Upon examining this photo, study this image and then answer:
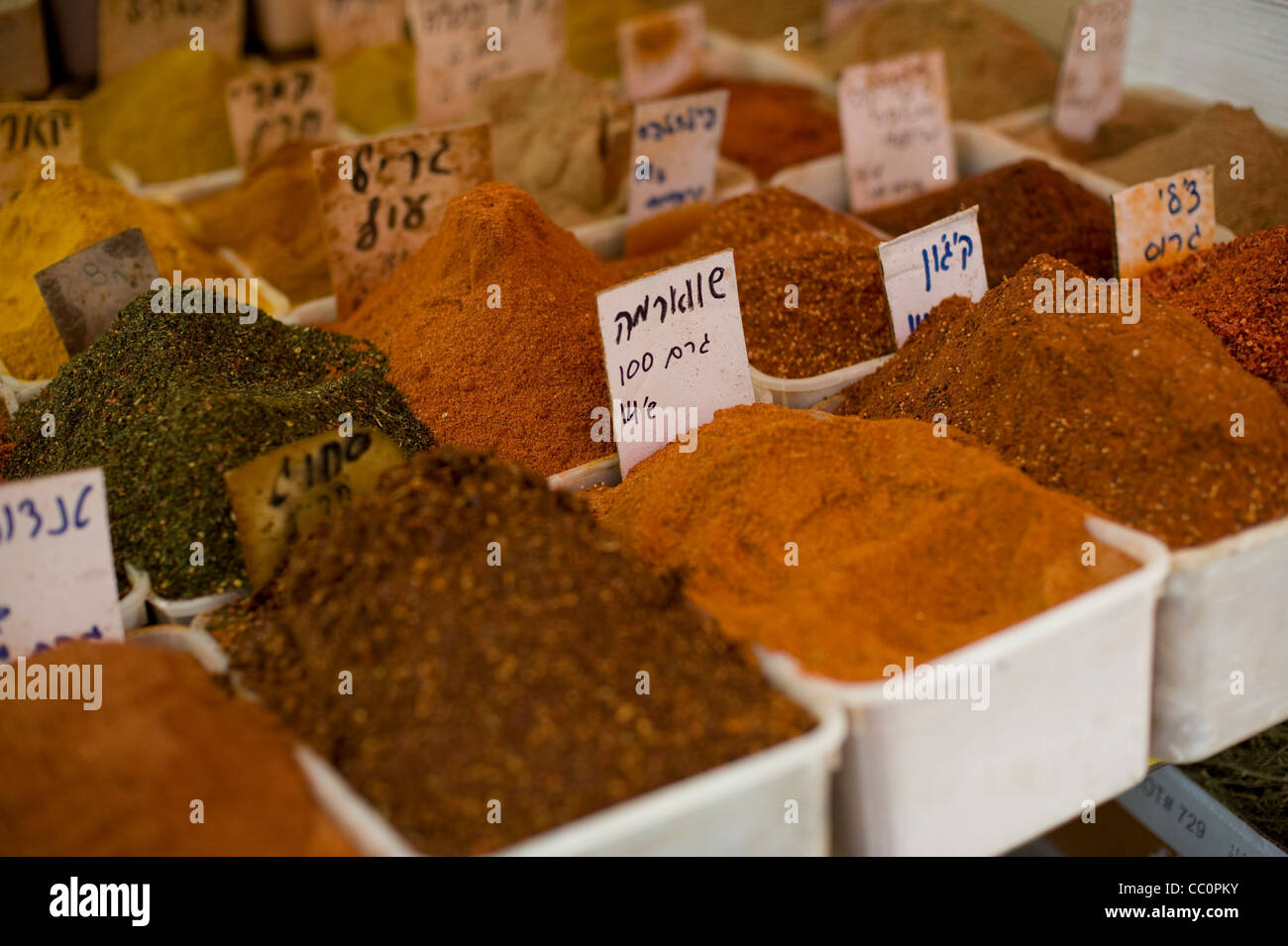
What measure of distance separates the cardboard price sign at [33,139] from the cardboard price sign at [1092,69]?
1891mm

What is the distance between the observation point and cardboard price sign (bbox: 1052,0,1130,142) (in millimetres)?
2406

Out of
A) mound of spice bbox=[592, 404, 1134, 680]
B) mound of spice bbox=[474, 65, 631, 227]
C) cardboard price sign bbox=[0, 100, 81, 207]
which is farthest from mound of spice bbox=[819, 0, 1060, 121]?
cardboard price sign bbox=[0, 100, 81, 207]

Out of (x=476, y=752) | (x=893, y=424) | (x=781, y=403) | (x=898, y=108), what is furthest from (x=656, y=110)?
(x=476, y=752)

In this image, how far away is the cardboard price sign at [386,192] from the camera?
1.94 meters

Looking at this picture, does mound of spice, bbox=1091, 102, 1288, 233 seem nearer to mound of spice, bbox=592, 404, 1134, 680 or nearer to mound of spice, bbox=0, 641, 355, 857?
mound of spice, bbox=592, 404, 1134, 680

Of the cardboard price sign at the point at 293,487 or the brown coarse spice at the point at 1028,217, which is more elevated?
the cardboard price sign at the point at 293,487

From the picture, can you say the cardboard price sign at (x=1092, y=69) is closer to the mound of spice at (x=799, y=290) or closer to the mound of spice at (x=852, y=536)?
the mound of spice at (x=799, y=290)

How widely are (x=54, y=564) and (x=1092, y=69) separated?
2204 millimetres

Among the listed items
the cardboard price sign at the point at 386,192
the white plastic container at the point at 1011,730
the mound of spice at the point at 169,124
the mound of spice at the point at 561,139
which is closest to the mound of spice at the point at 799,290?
the cardboard price sign at the point at 386,192

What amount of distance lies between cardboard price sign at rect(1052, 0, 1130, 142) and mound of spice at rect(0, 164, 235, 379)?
5.67ft

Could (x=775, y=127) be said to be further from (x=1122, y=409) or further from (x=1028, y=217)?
(x=1122, y=409)

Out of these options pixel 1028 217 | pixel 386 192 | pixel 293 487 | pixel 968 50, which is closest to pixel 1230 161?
pixel 1028 217

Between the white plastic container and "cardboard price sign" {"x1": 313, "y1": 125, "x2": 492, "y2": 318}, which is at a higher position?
"cardboard price sign" {"x1": 313, "y1": 125, "x2": 492, "y2": 318}
